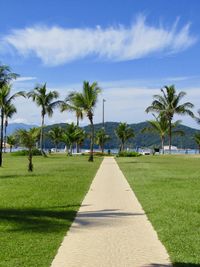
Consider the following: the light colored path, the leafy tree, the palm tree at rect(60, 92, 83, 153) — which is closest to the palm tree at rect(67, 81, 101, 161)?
the palm tree at rect(60, 92, 83, 153)

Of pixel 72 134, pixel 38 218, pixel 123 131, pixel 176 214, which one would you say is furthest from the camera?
pixel 123 131

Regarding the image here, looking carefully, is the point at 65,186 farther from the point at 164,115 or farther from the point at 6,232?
the point at 164,115

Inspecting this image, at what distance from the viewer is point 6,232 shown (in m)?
9.06

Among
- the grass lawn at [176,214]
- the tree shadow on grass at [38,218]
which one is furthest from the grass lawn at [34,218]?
the grass lawn at [176,214]

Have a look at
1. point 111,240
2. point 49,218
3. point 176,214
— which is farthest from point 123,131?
point 111,240

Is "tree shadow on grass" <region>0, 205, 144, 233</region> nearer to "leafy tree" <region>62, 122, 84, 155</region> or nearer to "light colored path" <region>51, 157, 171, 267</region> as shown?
"light colored path" <region>51, 157, 171, 267</region>

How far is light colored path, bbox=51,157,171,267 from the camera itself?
692 centimetres

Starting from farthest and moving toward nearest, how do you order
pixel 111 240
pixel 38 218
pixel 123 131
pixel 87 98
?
pixel 123 131, pixel 87 98, pixel 38 218, pixel 111 240

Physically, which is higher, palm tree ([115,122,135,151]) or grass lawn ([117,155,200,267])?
palm tree ([115,122,135,151])

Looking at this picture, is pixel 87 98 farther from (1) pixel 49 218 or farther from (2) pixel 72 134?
(1) pixel 49 218

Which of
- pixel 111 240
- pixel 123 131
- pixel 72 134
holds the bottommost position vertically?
pixel 111 240

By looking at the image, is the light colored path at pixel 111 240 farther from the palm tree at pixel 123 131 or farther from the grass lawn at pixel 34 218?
the palm tree at pixel 123 131

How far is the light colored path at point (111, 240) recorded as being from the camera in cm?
692

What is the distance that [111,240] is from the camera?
827 centimetres
